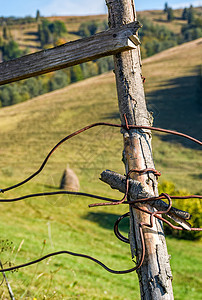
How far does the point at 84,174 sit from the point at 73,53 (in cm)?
2073

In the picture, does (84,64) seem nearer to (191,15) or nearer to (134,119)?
(191,15)

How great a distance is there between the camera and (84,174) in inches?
876

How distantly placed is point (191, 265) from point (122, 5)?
8017 millimetres

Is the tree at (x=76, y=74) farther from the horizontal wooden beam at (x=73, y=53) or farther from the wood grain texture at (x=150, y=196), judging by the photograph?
the wood grain texture at (x=150, y=196)

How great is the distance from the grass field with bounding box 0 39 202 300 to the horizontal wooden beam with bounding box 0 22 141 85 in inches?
16.9

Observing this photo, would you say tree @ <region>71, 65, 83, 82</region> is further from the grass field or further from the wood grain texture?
the wood grain texture

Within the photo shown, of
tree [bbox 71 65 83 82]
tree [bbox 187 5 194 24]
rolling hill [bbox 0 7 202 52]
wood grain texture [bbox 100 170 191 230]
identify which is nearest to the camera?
wood grain texture [bbox 100 170 191 230]

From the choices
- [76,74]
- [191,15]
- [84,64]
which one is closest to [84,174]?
[76,74]

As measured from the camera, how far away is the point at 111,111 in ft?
115

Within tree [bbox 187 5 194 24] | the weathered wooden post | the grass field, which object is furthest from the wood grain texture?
tree [bbox 187 5 194 24]

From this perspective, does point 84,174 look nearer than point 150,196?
No

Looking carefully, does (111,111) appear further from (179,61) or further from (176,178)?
(179,61)

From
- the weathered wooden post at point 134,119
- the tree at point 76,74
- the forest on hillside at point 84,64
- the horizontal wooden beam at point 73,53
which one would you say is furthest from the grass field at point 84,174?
the forest on hillside at point 84,64

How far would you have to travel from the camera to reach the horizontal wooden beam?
1560mm
